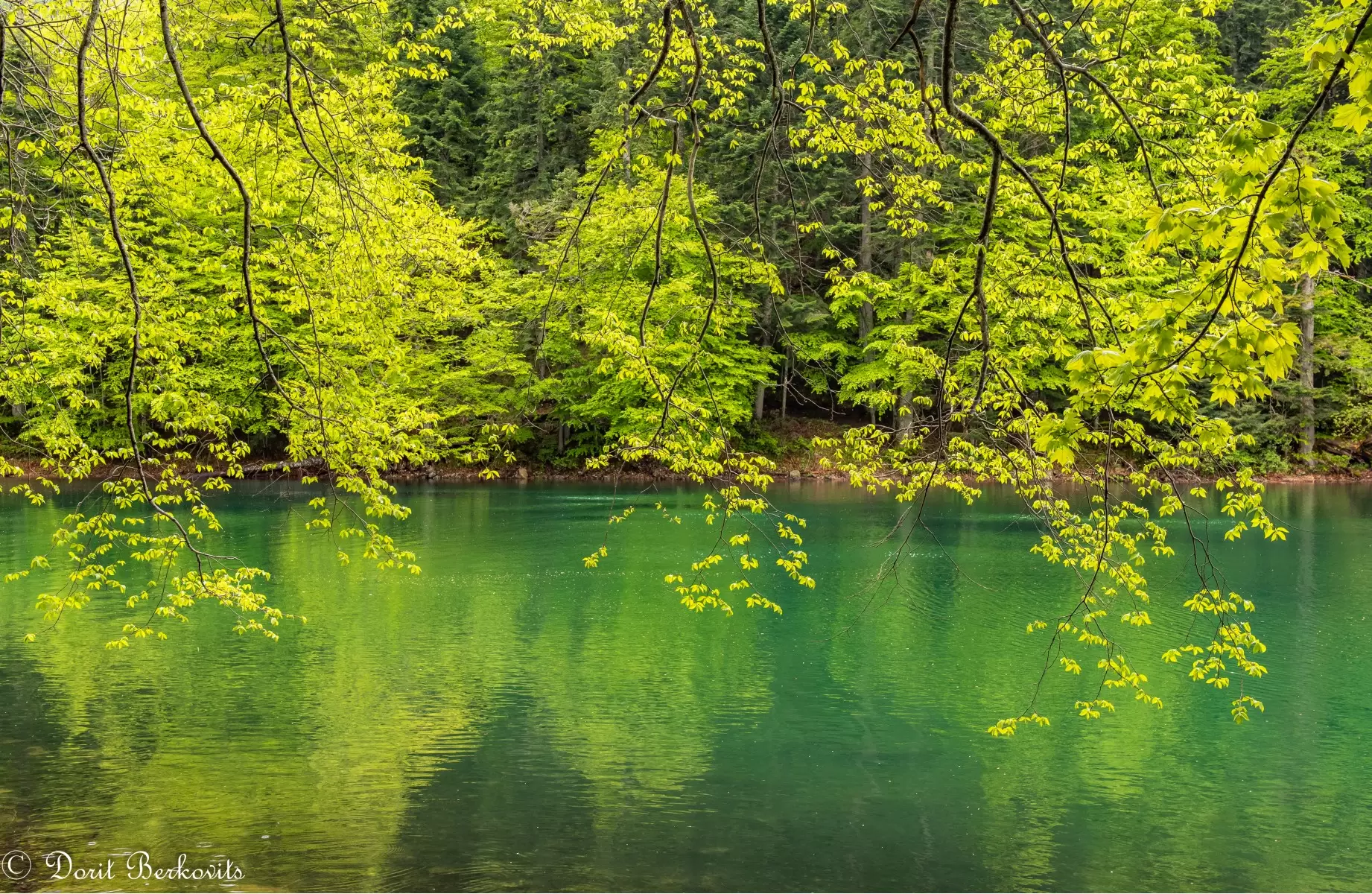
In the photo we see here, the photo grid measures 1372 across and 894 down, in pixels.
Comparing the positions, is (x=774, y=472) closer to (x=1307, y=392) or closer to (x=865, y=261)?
(x=865, y=261)

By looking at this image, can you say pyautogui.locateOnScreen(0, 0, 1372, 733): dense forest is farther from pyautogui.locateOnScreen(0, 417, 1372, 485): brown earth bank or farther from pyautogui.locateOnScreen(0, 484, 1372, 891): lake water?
pyautogui.locateOnScreen(0, 417, 1372, 485): brown earth bank

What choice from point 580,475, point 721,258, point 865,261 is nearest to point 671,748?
point 721,258

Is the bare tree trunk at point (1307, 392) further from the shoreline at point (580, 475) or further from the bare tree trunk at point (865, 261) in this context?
the bare tree trunk at point (865, 261)

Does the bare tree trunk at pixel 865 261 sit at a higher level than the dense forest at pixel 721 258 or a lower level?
higher

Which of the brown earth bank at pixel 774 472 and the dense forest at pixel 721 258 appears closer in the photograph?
the dense forest at pixel 721 258

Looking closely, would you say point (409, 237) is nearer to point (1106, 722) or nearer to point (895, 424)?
point (1106, 722)

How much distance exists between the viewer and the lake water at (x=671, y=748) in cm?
719

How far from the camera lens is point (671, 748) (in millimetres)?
9445

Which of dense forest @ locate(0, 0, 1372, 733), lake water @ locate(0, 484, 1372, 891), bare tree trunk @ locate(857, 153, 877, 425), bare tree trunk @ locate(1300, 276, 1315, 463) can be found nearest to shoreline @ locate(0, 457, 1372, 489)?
bare tree trunk @ locate(1300, 276, 1315, 463)

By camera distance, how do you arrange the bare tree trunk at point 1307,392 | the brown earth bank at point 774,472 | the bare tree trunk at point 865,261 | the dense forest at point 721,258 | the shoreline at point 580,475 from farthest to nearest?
the bare tree trunk at point 1307,392
the brown earth bank at point 774,472
the shoreline at point 580,475
the bare tree trunk at point 865,261
the dense forest at point 721,258

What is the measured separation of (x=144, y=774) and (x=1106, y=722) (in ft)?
27.6

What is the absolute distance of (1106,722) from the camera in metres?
10.1

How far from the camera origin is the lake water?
283 inches

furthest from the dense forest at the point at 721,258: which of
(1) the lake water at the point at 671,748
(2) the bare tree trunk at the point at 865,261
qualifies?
(2) the bare tree trunk at the point at 865,261
